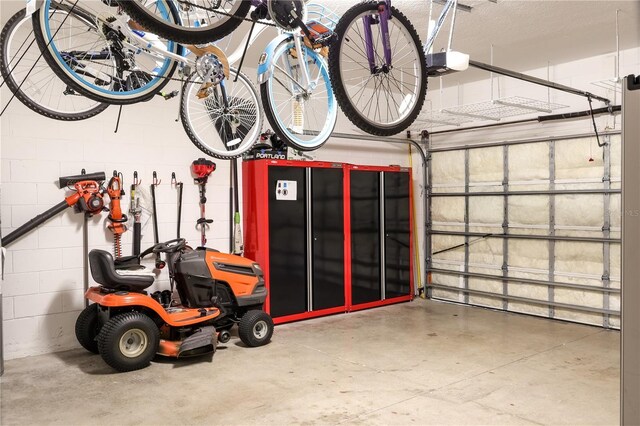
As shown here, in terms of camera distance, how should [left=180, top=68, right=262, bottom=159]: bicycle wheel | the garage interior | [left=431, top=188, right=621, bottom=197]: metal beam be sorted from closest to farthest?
[left=180, top=68, right=262, bottom=159]: bicycle wheel
the garage interior
[left=431, top=188, right=621, bottom=197]: metal beam

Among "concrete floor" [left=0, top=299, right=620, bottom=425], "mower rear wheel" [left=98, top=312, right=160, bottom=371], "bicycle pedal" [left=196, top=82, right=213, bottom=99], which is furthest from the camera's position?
"mower rear wheel" [left=98, top=312, right=160, bottom=371]

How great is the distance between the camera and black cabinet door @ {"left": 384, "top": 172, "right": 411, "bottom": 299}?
261 inches

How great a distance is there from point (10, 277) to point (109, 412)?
183 cm

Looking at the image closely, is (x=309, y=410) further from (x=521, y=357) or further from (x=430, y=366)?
(x=521, y=357)

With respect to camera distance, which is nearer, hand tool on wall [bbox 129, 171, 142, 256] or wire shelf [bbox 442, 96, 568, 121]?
hand tool on wall [bbox 129, 171, 142, 256]

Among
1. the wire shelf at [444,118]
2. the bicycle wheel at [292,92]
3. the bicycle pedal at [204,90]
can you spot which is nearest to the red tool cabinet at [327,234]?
the wire shelf at [444,118]

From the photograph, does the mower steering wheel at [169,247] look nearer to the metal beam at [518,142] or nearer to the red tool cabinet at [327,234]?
the red tool cabinet at [327,234]

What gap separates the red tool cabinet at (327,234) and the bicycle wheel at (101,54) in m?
2.70

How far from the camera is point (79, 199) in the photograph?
454 cm

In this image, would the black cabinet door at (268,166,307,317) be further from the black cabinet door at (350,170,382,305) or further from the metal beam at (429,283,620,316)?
the metal beam at (429,283,620,316)

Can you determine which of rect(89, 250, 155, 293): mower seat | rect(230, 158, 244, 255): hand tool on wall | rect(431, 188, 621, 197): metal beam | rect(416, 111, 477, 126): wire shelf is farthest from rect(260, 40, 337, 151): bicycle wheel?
rect(431, 188, 621, 197): metal beam

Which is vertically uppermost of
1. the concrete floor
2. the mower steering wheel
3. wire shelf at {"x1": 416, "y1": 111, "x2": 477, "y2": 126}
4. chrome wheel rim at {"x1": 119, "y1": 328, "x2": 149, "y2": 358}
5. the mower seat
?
wire shelf at {"x1": 416, "y1": 111, "x2": 477, "y2": 126}

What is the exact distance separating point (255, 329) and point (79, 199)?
6.36 feet

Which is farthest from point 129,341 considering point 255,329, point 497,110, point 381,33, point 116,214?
point 497,110
